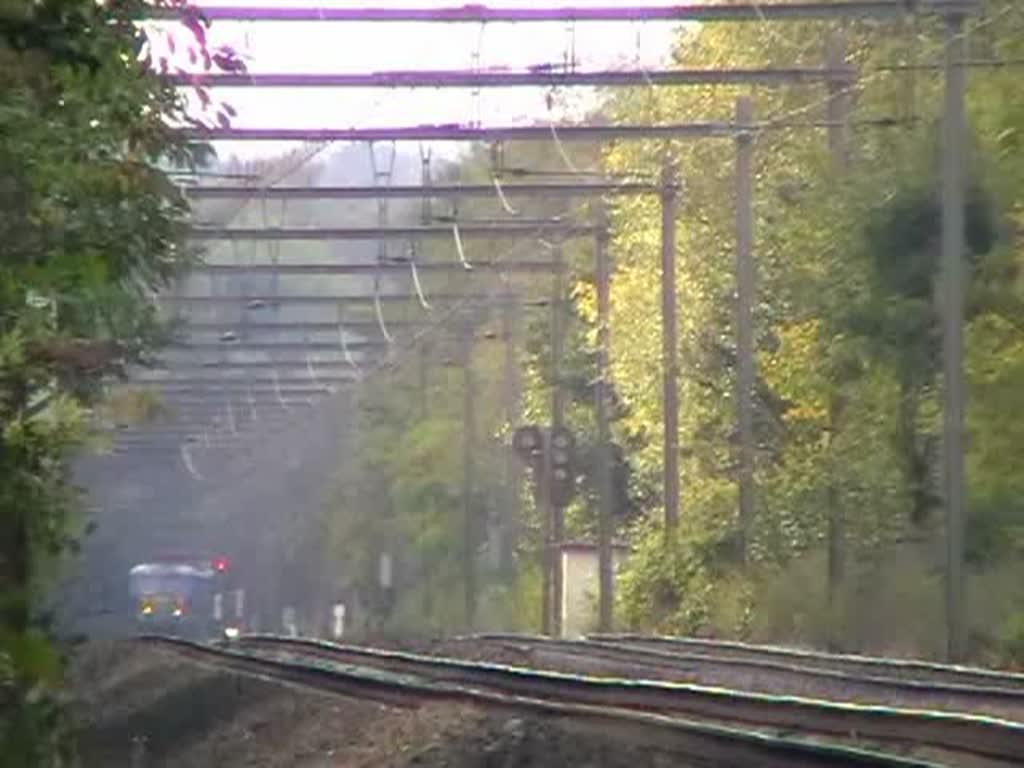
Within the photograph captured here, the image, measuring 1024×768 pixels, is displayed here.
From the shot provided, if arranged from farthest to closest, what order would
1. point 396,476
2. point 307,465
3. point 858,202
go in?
point 307,465, point 396,476, point 858,202

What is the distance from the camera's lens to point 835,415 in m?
41.9

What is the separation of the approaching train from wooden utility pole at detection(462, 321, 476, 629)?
5.17m

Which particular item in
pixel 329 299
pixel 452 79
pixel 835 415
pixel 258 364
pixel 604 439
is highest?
pixel 452 79

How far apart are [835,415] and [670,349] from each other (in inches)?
222

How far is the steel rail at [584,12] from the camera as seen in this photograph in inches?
1144

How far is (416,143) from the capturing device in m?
39.8

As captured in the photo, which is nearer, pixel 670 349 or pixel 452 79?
pixel 452 79

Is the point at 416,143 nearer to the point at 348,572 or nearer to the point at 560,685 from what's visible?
the point at 560,685

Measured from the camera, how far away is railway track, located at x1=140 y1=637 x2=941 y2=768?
14.4 metres

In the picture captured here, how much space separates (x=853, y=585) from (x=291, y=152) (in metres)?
14.5

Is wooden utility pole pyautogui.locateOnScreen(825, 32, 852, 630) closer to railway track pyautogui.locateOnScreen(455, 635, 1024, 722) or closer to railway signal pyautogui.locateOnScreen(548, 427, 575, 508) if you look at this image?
railway track pyautogui.locateOnScreen(455, 635, 1024, 722)

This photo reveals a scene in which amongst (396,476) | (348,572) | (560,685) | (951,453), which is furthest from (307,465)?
(560,685)

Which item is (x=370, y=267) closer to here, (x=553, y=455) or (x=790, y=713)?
(x=553, y=455)

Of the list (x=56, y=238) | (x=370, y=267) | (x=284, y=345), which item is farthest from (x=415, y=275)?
(x=56, y=238)
